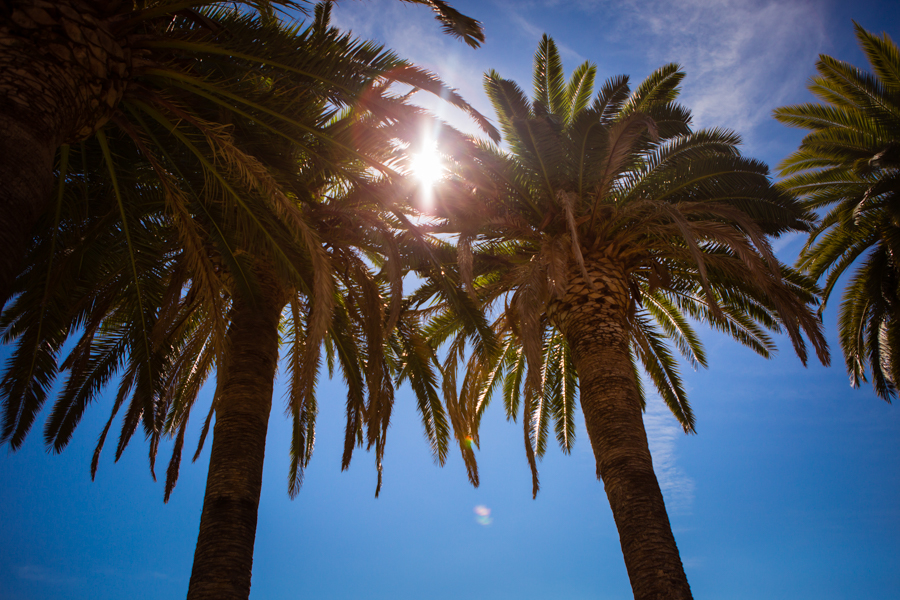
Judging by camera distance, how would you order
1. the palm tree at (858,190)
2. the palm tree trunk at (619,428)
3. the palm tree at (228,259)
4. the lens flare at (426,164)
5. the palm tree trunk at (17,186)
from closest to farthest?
the palm tree trunk at (17,186), the palm tree at (228,259), the palm tree trunk at (619,428), the lens flare at (426,164), the palm tree at (858,190)

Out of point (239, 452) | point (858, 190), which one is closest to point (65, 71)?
point (239, 452)

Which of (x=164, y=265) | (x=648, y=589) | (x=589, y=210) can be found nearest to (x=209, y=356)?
(x=164, y=265)

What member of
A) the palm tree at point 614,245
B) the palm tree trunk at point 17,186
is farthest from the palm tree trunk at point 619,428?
the palm tree trunk at point 17,186

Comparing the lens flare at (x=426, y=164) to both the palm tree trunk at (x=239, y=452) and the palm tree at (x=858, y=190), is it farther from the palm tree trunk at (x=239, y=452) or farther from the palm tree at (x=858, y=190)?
the palm tree at (x=858, y=190)

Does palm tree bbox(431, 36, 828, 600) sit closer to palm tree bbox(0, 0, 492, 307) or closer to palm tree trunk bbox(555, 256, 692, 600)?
palm tree trunk bbox(555, 256, 692, 600)

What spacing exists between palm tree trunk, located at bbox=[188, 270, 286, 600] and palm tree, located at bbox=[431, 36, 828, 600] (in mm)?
2759

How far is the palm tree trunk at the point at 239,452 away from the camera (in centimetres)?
561

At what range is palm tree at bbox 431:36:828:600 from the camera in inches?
278

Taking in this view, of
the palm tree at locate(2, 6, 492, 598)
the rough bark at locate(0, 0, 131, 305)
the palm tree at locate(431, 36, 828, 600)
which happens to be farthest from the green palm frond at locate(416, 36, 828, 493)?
the rough bark at locate(0, 0, 131, 305)

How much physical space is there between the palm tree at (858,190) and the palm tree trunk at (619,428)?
6176 millimetres

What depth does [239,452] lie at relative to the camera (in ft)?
21.2

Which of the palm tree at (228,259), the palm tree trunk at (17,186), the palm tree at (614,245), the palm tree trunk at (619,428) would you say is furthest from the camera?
the palm tree at (614,245)

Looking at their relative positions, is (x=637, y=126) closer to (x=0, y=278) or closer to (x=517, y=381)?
A: (x=517, y=381)

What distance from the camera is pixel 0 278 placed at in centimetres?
351
